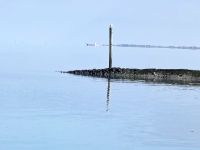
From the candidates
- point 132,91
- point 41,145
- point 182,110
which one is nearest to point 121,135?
point 41,145

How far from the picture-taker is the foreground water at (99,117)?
1303 inches

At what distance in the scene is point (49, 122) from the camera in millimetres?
40188

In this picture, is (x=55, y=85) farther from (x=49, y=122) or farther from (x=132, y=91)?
(x=49, y=122)

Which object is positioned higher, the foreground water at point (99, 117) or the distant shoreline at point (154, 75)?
the distant shoreline at point (154, 75)

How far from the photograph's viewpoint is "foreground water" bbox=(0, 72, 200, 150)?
109 feet

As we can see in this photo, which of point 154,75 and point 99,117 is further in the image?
point 154,75

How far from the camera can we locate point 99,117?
43938 millimetres

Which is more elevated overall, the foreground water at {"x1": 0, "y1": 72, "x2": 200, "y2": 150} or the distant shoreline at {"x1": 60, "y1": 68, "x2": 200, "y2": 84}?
the distant shoreline at {"x1": 60, "y1": 68, "x2": 200, "y2": 84}

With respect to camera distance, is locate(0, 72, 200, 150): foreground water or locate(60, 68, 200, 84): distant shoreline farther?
locate(60, 68, 200, 84): distant shoreline

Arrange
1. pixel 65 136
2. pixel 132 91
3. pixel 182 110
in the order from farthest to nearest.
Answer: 1. pixel 132 91
2. pixel 182 110
3. pixel 65 136

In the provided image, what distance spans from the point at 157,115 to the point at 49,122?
861cm

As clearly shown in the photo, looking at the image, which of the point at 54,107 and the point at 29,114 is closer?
the point at 29,114

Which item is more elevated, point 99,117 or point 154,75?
point 154,75

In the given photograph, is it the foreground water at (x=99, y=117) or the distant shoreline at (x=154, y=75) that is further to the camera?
the distant shoreline at (x=154, y=75)
